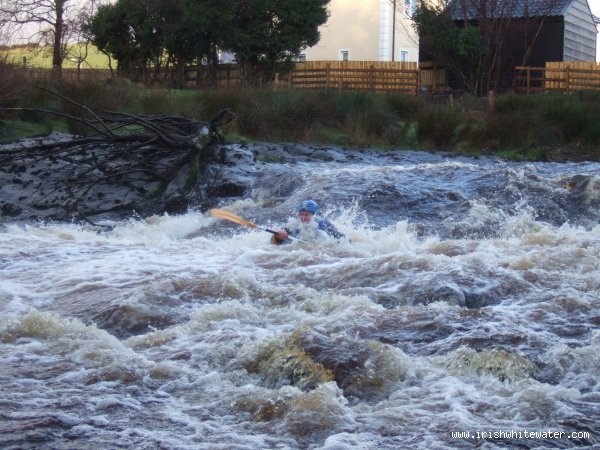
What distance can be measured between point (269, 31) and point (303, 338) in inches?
1043

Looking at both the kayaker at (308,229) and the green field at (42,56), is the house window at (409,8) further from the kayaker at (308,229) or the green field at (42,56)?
the kayaker at (308,229)

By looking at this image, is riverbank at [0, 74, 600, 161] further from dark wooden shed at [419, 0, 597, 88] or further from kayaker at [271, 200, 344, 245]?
dark wooden shed at [419, 0, 597, 88]

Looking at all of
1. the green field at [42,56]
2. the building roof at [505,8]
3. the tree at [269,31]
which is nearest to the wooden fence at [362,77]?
the tree at [269,31]

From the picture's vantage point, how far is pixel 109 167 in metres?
14.1

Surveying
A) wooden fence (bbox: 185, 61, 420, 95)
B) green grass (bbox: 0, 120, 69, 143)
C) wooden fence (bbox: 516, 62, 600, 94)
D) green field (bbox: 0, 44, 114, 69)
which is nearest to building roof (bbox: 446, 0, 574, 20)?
wooden fence (bbox: 516, 62, 600, 94)

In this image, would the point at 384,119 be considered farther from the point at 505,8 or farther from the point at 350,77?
the point at 505,8

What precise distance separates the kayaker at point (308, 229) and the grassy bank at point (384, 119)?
344 inches

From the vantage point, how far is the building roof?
31.8 metres

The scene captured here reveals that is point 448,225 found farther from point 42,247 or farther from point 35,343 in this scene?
point 35,343

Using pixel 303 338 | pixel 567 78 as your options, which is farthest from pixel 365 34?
pixel 303 338

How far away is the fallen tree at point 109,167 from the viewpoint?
43.5ft

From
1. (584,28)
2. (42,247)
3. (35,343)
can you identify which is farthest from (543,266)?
(584,28)

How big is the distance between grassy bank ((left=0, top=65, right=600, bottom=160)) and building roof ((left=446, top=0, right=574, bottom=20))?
1158 centimetres

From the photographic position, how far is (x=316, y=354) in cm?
598
